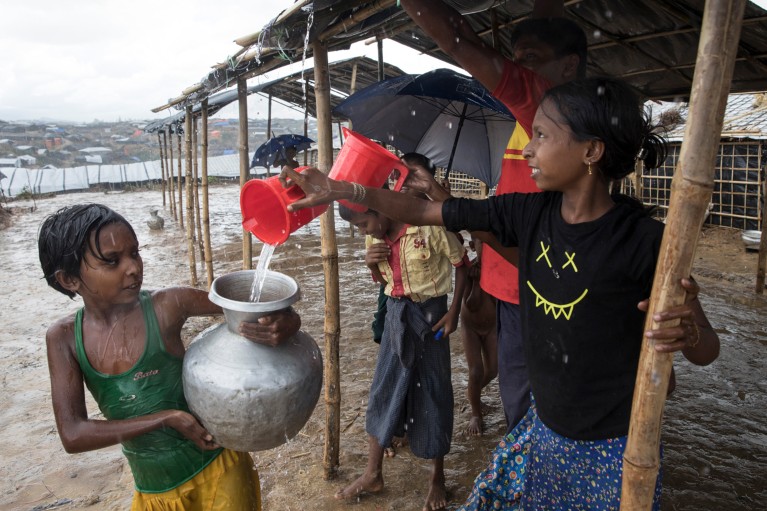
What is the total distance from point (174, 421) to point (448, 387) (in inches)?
65.3

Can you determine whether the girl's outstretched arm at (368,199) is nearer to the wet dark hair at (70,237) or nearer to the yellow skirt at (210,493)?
the wet dark hair at (70,237)

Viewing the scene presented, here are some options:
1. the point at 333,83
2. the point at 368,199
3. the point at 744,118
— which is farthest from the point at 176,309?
the point at 744,118

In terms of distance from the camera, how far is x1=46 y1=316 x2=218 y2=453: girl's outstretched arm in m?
1.67

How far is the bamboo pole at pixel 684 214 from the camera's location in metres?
1.02

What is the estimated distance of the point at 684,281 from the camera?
1.11 m

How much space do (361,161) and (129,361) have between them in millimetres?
1087

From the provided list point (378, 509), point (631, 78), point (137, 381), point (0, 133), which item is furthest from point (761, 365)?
point (0, 133)

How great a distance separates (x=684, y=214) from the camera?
1.08 meters

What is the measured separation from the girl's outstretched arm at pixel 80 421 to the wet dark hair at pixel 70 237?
9.1 inches

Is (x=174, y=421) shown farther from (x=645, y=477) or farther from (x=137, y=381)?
(x=645, y=477)

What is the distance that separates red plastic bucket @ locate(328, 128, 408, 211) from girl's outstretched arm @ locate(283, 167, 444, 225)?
0.31 feet

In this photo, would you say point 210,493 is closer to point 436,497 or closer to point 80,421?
point 80,421

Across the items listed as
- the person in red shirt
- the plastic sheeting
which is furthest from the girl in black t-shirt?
the plastic sheeting

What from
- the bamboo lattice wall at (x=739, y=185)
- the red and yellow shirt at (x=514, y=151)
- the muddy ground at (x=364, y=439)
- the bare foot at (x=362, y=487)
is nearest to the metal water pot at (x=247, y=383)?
the red and yellow shirt at (x=514, y=151)
